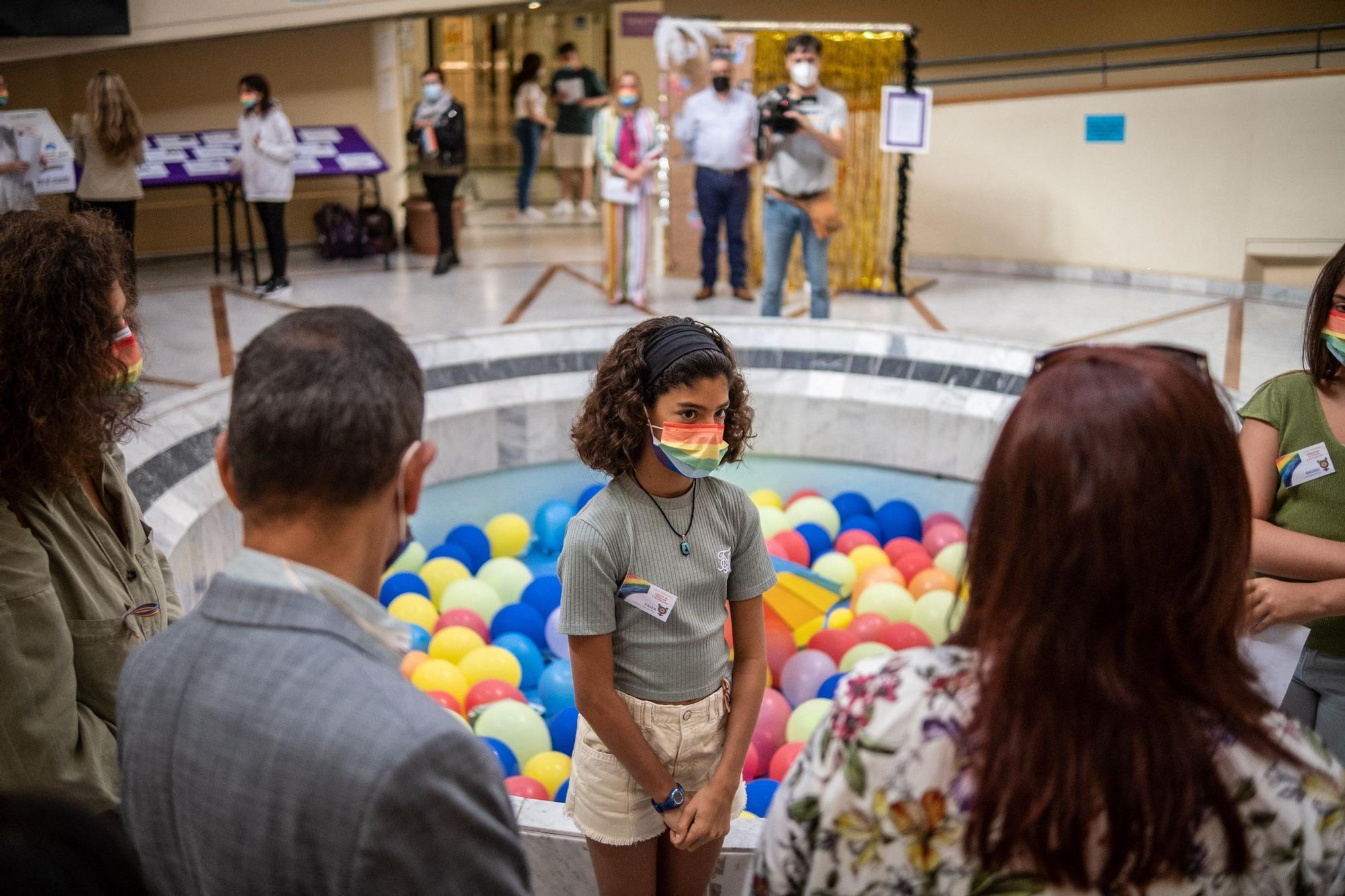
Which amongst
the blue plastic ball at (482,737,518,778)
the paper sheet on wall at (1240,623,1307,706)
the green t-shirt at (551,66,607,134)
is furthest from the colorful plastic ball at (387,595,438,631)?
the green t-shirt at (551,66,607,134)

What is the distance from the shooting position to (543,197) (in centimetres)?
1299

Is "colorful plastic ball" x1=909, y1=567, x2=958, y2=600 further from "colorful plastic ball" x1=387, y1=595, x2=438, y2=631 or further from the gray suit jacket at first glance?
the gray suit jacket

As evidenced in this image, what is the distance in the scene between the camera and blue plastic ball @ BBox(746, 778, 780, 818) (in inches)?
116

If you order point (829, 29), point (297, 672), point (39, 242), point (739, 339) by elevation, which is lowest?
point (739, 339)

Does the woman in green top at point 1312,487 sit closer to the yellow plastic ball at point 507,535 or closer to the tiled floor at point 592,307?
the yellow plastic ball at point 507,535

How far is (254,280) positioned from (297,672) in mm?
7762

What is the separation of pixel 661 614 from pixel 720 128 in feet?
17.9

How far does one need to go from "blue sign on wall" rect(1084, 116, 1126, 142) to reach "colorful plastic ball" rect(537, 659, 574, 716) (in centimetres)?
666

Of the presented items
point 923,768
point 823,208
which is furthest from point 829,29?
point 923,768

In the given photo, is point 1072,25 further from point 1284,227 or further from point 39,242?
point 39,242

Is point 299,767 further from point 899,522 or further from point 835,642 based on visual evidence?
point 899,522

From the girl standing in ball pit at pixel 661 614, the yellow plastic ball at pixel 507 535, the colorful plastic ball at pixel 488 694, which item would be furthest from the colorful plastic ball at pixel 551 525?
the girl standing in ball pit at pixel 661 614

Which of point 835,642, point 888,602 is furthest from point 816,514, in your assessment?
point 835,642

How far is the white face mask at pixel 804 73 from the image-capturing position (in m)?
6.21
